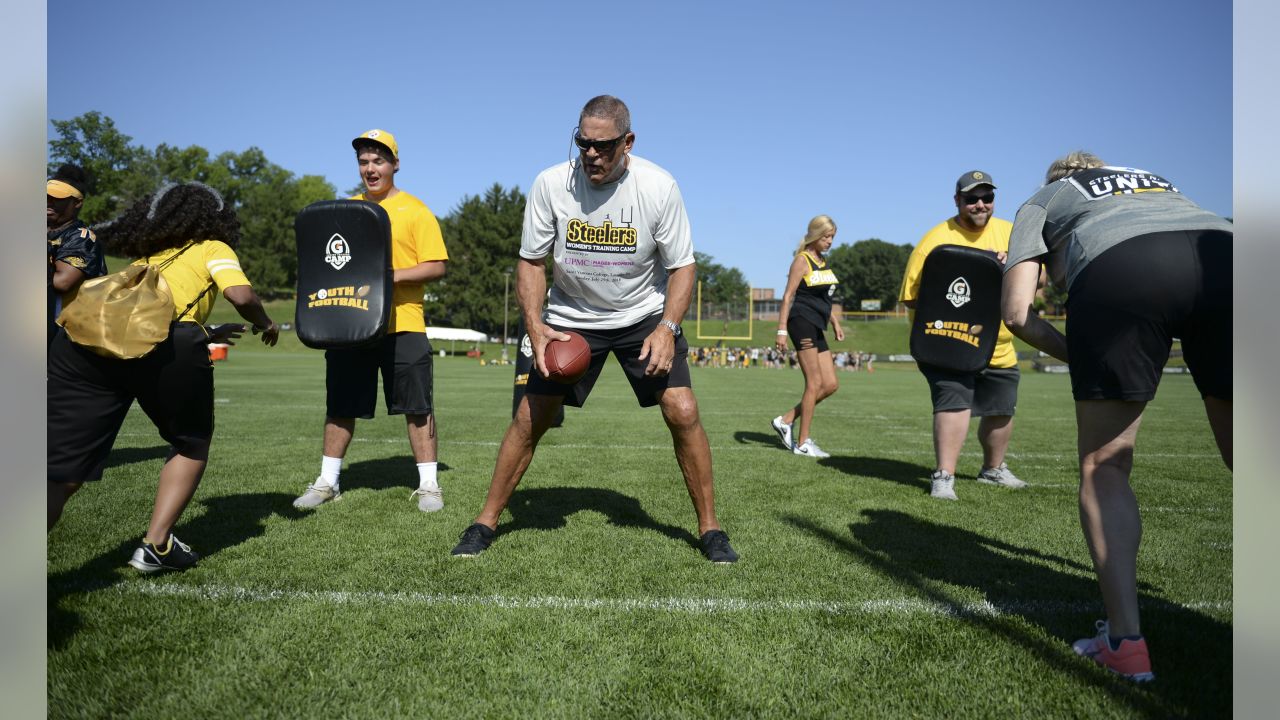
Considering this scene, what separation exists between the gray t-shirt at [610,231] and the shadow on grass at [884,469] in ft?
10.5

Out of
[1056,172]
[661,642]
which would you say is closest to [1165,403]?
[1056,172]

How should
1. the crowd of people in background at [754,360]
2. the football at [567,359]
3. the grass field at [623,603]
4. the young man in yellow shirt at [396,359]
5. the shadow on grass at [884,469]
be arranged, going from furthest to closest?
the crowd of people in background at [754,360], the shadow on grass at [884,469], the young man in yellow shirt at [396,359], the football at [567,359], the grass field at [623,603]

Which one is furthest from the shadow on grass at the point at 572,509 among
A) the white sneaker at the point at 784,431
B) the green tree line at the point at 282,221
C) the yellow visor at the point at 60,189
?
the green tree line at the point at 282,221

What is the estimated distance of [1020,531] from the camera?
15.4 feet

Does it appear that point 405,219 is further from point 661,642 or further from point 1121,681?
point 1121,681

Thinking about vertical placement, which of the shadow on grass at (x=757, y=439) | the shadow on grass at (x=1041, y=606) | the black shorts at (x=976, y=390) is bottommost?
the shadow on grass at (x=1041, y=606)

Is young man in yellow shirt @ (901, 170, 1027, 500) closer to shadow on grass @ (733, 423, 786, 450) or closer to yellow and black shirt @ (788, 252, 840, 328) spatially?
yellow and black shirt @ (788, 252, 840, 328)

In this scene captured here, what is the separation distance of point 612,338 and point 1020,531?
2.64 metres

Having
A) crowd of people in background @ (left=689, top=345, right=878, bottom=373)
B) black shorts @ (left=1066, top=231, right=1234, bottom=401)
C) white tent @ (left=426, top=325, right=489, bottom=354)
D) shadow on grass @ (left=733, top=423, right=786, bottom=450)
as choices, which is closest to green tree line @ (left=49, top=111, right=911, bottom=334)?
Answer: white tent @ (left=426, top=325, right=489, bottom=354)

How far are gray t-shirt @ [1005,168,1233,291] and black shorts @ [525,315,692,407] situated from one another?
172 cm

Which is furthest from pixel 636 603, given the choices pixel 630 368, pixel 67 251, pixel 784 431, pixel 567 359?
pixel 784 431

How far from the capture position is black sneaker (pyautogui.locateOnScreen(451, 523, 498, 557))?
3949mm

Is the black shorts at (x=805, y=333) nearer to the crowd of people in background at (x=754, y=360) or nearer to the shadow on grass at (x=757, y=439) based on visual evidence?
the shadow on grass at (x=757, y=439)

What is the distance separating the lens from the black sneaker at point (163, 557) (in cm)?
348
